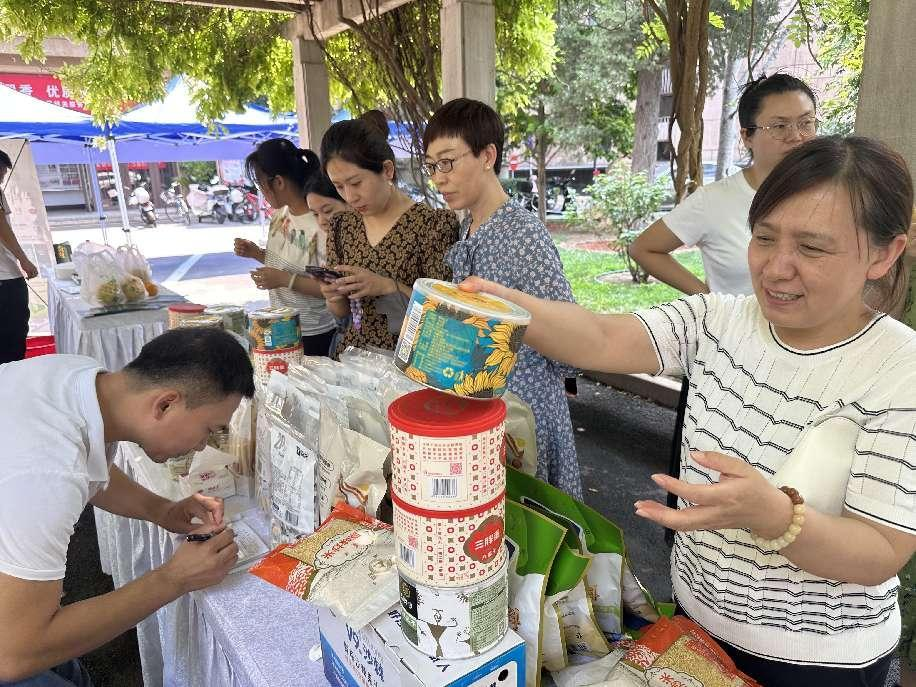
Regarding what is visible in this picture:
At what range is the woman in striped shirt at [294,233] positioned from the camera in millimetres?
2650

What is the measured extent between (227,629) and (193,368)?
1.62 feet

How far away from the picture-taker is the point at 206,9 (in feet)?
18.0

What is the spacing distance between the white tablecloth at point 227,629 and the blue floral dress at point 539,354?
0.78 metres

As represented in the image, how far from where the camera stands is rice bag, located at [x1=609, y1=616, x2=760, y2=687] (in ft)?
2.55

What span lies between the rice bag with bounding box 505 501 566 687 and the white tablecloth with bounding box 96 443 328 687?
1.13ft

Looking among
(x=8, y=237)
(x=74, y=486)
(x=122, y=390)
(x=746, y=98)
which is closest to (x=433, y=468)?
(x=74, y=486)

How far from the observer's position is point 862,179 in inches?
30.3

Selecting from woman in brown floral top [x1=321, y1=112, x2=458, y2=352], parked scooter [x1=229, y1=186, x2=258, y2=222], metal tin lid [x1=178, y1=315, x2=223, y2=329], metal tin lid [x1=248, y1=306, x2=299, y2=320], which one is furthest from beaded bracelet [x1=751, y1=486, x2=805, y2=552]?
parked scooter [x1=229, y1=186, x2=258, y2=222]

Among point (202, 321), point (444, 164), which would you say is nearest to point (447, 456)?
point (444, 164)

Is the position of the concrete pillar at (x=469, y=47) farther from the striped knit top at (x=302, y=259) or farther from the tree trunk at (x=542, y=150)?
the tree trunk at (x=542, y=150)

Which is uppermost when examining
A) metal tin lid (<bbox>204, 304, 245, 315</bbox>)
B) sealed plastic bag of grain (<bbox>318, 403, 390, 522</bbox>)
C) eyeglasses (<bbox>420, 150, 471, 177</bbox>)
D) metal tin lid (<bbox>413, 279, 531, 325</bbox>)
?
eyeglasses (<bbox>420, 150, 471, 177</bbox>)

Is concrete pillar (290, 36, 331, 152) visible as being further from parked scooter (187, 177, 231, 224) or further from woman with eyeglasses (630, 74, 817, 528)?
parked scooter (187, 177, 231, 224)

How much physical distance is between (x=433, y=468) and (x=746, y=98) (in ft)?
6.39

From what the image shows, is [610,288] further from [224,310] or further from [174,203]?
[174,203]
